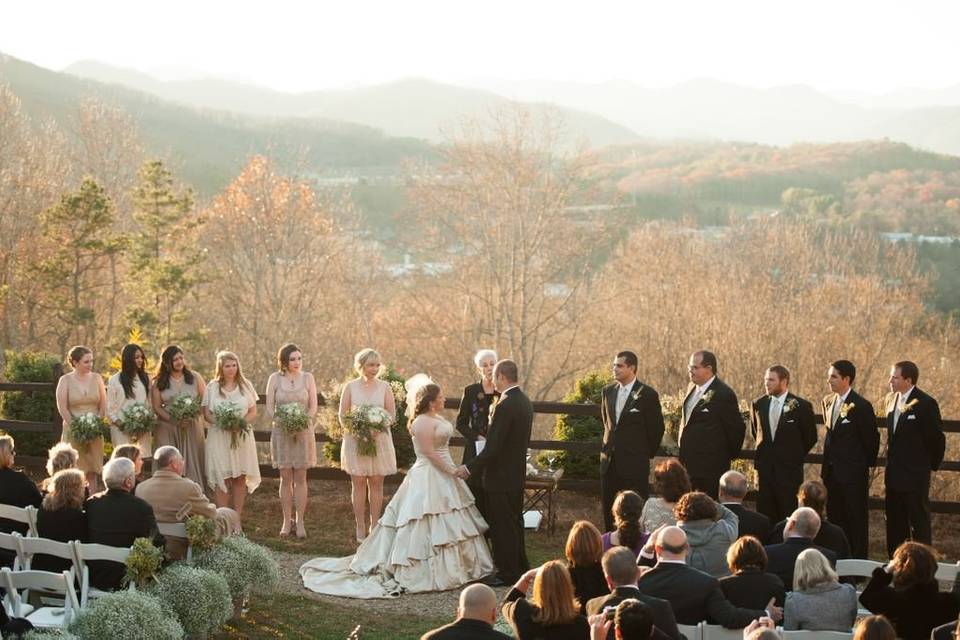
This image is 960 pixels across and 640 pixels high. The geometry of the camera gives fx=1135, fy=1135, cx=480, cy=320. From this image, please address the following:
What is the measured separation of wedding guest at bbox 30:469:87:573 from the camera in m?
8.02

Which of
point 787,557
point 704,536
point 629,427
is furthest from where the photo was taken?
point 629,427

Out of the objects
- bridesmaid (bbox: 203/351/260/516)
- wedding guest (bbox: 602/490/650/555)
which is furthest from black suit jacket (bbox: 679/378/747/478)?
bridesmaid (bbox: 203/351/260/516)

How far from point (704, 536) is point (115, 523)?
13.3 ft

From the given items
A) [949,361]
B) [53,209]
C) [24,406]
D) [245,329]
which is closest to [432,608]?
[24,406]

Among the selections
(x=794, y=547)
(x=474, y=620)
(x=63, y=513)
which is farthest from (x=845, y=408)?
(x=63, y=513)

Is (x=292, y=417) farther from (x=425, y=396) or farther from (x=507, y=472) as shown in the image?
Result: (x=507, y=472)

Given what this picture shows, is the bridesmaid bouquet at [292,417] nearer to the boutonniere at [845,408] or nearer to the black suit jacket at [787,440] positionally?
the black suit jacket at [787,440]

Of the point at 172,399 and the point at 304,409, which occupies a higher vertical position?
the point at 172,399

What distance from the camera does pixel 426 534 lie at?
33.4 ft

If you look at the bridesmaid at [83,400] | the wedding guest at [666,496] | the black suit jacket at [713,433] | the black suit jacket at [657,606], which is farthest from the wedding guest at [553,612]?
the bridesmaid at [83,400]

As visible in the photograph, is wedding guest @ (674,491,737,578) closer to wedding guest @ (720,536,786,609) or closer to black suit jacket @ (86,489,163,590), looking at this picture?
wedding guest @ (720,536,786,609)

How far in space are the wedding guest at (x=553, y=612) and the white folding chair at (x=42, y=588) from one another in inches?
118

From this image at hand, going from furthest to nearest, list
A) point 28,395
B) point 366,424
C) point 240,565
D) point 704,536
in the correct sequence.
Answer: point 28,395, point 366,424, point 240,565, point 704,536

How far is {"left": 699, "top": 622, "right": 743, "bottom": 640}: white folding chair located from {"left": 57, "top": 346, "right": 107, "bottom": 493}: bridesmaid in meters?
7.66
